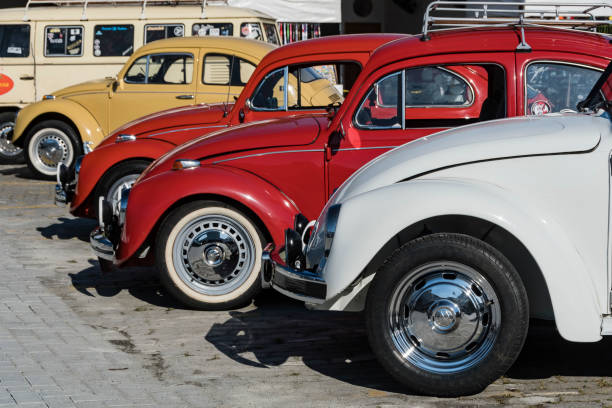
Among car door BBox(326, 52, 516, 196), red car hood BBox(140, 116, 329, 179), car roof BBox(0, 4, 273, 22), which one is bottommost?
red car hood BBox(140, 116, 329, 179)

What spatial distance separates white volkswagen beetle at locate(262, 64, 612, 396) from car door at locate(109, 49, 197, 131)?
8.00 metres

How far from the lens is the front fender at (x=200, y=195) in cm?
674

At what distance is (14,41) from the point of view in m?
15.6

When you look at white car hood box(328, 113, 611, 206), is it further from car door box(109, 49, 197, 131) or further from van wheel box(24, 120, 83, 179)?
van wheel box(24, 120, 83, 179)

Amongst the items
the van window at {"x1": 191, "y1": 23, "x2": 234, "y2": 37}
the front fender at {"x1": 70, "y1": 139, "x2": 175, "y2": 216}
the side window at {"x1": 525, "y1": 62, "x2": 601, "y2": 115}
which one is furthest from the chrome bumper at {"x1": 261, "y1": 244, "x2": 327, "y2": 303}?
the van window at {"x1": 191, "y1": 23, "x2": 234, "y2": 37}

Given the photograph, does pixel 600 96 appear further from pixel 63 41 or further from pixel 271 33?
pixel 63 41

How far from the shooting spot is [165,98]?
1291cm

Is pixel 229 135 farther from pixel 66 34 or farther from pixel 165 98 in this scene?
pixel 66 34

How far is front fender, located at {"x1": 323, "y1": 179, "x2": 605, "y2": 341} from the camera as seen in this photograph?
472cm

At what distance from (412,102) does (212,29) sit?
877cm

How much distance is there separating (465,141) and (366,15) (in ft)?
61.8

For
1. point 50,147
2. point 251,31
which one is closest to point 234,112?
point 50,147

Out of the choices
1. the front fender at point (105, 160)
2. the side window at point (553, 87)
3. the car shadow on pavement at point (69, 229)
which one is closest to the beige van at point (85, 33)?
the car shadow on pavement at point (69, 229)

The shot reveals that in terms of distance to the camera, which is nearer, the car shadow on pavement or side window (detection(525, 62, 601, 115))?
side window (detection(525, 62, 601, 115))
